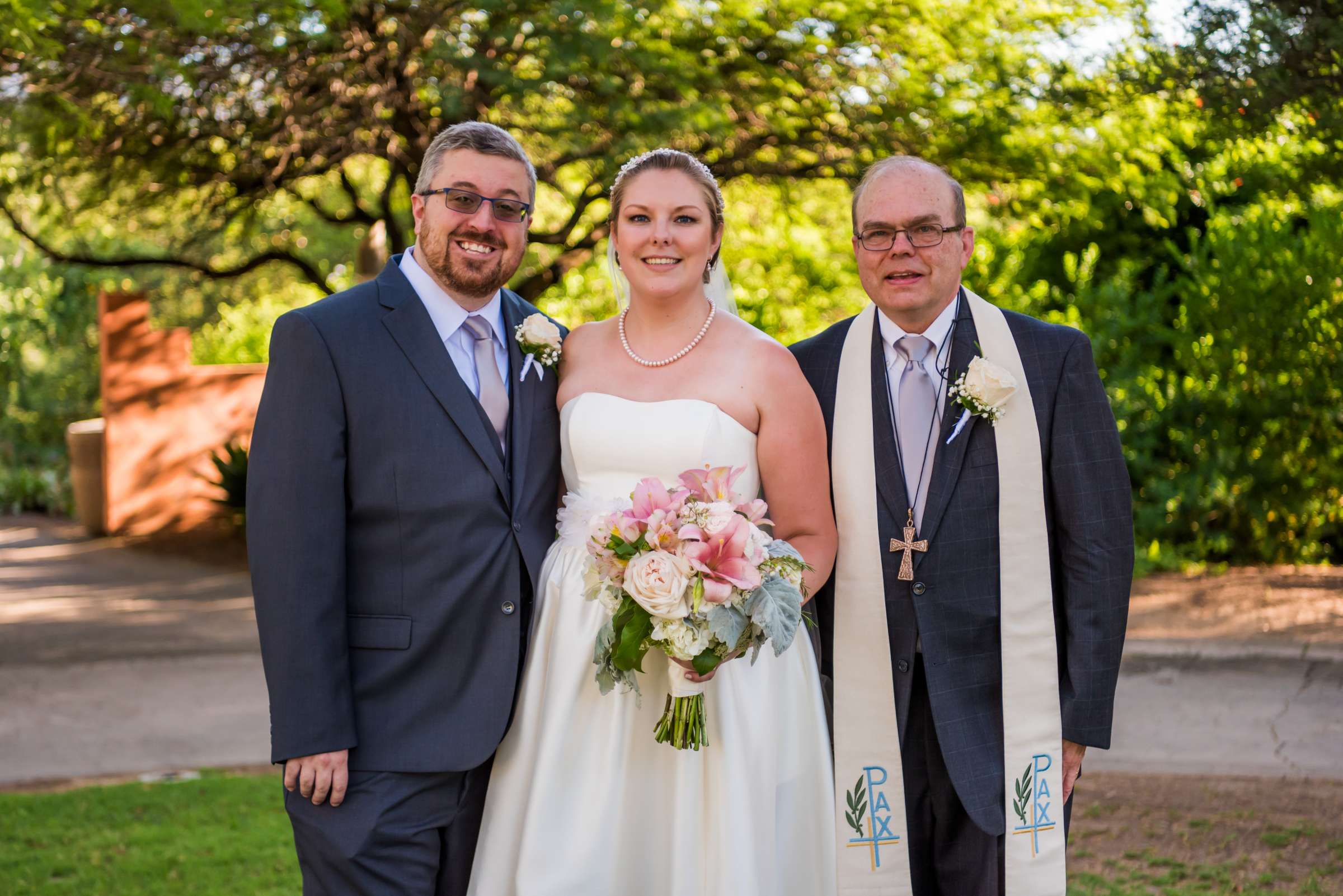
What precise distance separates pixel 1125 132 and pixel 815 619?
26.7 ft

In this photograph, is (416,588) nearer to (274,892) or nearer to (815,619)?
(815,619)

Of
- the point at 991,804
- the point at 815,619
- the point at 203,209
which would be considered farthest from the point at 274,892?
the point at 203,209

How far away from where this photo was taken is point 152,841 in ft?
18.6

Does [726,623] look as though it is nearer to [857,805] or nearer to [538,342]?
[857,805]

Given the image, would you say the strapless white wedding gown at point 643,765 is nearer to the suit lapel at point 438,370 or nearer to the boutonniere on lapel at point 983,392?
the suit lapel at point 438,370

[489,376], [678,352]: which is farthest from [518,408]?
[678,352]

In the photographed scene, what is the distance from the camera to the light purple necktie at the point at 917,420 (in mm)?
3553

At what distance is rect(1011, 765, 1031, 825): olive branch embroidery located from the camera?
3514 millimetres

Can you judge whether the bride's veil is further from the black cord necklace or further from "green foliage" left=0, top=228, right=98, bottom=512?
"green foliage" left=0, top=228, right=98, bottom=512

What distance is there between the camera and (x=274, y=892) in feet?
16.8

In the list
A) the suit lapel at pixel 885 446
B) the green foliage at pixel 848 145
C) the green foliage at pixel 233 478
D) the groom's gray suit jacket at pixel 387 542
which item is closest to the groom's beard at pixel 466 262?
the groom's gray suit jacket at pixel 387 542

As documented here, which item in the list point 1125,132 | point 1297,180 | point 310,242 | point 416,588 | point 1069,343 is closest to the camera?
point 416,588

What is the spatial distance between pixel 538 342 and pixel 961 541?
1.38 meters

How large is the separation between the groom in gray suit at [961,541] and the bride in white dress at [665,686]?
0.26 metres
